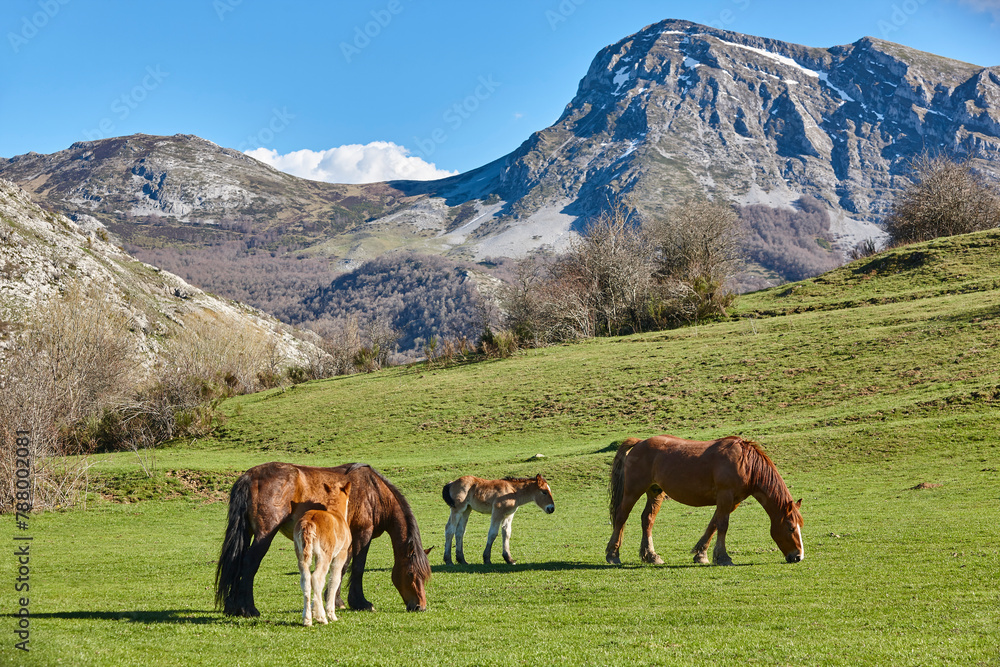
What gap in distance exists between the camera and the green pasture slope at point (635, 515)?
24.5ft

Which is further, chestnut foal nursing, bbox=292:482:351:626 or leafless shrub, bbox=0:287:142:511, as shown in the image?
leafless shrub, bbox=0:287:142:511

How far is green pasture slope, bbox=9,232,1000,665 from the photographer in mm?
7453

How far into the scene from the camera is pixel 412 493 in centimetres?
2547

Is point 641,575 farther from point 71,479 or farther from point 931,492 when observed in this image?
point 71,479

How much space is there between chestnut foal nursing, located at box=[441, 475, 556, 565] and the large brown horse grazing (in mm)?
4024

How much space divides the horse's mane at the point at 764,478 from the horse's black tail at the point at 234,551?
7.92 m

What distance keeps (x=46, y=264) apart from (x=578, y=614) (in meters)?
62.4

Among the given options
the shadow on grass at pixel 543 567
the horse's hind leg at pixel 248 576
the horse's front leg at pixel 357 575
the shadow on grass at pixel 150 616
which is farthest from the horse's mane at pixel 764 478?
the shadow on grass at pixel 150 616

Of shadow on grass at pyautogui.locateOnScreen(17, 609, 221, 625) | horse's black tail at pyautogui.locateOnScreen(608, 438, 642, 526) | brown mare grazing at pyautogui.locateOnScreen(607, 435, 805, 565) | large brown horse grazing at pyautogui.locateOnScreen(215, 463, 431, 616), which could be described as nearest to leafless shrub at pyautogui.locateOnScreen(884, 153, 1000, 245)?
brown mare grazing at pyautogui.locateOnScreen(607, 435, 805, 565)

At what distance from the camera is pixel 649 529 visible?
12836 mm

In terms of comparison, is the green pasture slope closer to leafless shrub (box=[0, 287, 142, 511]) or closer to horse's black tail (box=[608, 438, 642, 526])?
horse's black tail (box=[608, 438, 642, 526])

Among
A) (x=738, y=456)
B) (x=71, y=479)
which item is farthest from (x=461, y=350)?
(x=738, y=456)

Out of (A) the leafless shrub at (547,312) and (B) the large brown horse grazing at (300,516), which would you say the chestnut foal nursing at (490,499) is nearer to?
(B) the large brown horse grazing at (300,516)

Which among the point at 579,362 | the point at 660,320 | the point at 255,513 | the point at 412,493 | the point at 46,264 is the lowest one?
the point at 412,493
